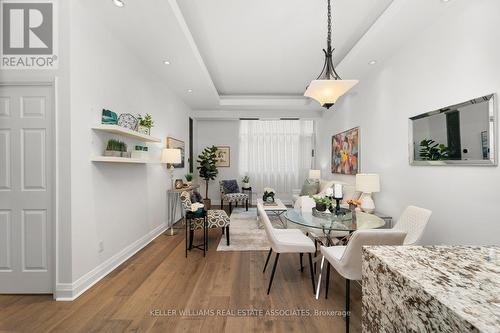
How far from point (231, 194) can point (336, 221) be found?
3.88m

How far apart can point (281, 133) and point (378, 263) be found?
6.29m

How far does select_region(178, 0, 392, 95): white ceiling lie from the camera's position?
2520 mm

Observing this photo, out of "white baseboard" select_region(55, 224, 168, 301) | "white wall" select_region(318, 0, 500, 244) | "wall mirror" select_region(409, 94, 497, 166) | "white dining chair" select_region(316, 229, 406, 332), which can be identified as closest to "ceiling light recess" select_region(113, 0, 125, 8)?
"white baseboard" select_region(55, 224, 168, 301)

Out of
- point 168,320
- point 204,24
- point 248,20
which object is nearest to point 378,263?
point 168,320

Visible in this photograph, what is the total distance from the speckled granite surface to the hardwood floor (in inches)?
50.5

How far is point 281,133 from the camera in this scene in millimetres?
6883

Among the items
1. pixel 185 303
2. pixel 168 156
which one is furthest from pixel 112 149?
pixel 185 303

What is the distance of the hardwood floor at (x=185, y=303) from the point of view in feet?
5.75

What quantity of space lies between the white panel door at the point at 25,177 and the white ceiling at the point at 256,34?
119cm

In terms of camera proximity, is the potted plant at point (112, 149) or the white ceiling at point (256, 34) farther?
the potted plant at point (112, 149)

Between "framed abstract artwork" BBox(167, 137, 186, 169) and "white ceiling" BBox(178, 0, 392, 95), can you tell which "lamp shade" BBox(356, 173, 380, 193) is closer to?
"white ceiling" BBox(178, 0, 392, 95)

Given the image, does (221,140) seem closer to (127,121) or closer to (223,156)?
(223,156)

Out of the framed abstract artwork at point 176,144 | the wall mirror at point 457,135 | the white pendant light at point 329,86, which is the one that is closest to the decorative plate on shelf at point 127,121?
the framed abstract artwork at point 176,144

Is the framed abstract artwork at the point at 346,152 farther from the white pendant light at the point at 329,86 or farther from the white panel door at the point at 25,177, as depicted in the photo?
the white panel door at the point at 25,177
